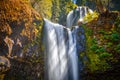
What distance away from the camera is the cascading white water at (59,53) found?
45.7 feet

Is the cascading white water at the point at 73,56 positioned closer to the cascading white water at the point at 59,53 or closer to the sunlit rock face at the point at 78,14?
the cascading white water at the point at 59,53

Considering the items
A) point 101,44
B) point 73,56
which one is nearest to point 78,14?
point 101,44

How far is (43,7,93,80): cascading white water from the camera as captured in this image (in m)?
13.9

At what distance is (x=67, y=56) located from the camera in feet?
50.2

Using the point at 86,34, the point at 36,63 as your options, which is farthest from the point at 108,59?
the point at 36,63

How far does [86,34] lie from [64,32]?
5.85 feet

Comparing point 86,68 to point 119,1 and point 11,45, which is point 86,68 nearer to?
point 11,45

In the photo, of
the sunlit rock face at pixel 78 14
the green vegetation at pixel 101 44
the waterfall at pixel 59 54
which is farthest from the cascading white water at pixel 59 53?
the sunlit rock face at pixel 78 14

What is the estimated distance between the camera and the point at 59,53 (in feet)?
48.5

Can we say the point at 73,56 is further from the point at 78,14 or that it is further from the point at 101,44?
the point at 78,14

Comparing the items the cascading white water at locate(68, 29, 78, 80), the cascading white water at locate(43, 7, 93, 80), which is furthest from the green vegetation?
the cascading white water at locate(43, 7, 93, 80)

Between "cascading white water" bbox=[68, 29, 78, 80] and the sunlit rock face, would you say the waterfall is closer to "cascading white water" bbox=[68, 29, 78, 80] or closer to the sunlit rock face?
"cascading white water" bbox=[68, 29, 78, 80]

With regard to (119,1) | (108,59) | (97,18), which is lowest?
(108,59)

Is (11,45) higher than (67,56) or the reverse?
higher
